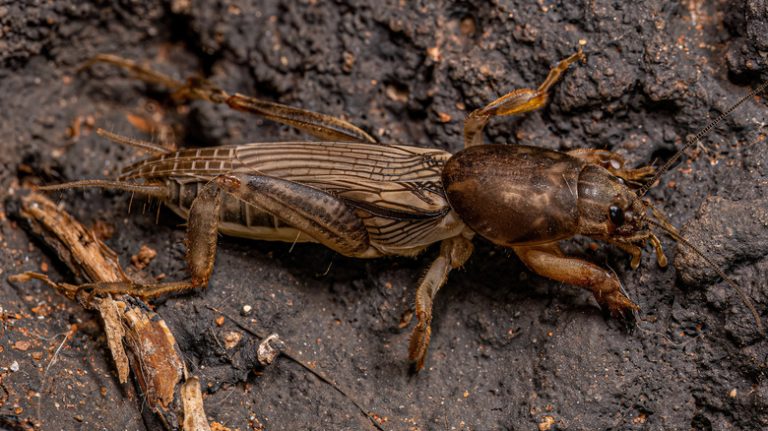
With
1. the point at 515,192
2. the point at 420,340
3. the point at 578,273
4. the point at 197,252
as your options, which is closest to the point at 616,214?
the point at 578,273

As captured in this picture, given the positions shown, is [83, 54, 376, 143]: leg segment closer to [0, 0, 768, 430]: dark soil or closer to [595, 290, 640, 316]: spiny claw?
[0, 0, 768, 430]: dark soil

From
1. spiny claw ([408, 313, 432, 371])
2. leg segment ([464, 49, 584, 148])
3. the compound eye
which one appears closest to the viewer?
the compound eye

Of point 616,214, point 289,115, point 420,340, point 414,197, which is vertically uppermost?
point 289,115

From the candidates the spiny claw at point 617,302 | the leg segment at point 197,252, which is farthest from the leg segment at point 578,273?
the leg segment at point 197,252

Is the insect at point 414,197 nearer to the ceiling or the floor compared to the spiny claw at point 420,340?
nearer to the ceiling

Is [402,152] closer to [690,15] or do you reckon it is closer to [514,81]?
[514,81]

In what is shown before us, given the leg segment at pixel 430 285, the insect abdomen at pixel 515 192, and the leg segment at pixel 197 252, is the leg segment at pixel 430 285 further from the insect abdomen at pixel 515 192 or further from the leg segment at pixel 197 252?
the leg segment at pixel 197 252

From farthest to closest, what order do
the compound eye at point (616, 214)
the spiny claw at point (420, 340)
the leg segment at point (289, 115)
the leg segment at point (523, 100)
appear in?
the leg segment at point (289, 115) < the leg segment at point (523, 100) < the spiny claw at point (420, 340) < the compound eye at point (616, 214)

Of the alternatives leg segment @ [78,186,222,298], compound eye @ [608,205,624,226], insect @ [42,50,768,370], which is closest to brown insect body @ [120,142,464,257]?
insect @ [42,50,768,370]

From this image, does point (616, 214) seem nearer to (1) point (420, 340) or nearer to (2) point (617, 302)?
(2) point (617, 302)
